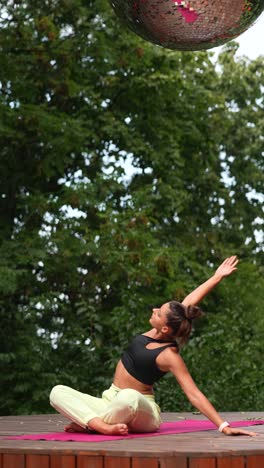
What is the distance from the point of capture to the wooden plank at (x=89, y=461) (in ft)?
17.4

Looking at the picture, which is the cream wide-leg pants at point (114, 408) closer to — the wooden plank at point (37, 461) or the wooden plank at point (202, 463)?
the wooden plank at point (37, 461)

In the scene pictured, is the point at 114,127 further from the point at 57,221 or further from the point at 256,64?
the point at 256,64

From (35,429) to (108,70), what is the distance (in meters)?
10.0

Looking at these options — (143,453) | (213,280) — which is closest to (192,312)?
(213,280)

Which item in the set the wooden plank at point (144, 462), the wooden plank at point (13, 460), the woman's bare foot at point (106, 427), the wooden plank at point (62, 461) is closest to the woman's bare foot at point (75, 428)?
→ the woman's bare foot at point (106, 427)

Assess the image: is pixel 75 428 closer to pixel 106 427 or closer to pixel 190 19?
pixel 106 427

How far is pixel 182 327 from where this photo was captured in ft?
21.6

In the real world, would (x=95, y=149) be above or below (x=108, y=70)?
below

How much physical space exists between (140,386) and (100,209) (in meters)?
8.29

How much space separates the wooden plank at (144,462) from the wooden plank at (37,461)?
0.53 m

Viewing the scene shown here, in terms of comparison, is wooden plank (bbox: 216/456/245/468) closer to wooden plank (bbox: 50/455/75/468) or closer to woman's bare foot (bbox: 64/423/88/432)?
wooden plank (bbox: 50/455/75/468)

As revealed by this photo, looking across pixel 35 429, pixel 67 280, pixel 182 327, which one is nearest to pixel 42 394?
pixel 67 280

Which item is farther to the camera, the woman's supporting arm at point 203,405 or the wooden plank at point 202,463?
the woman's supporting arm at point 203,405

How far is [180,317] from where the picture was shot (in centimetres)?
656
